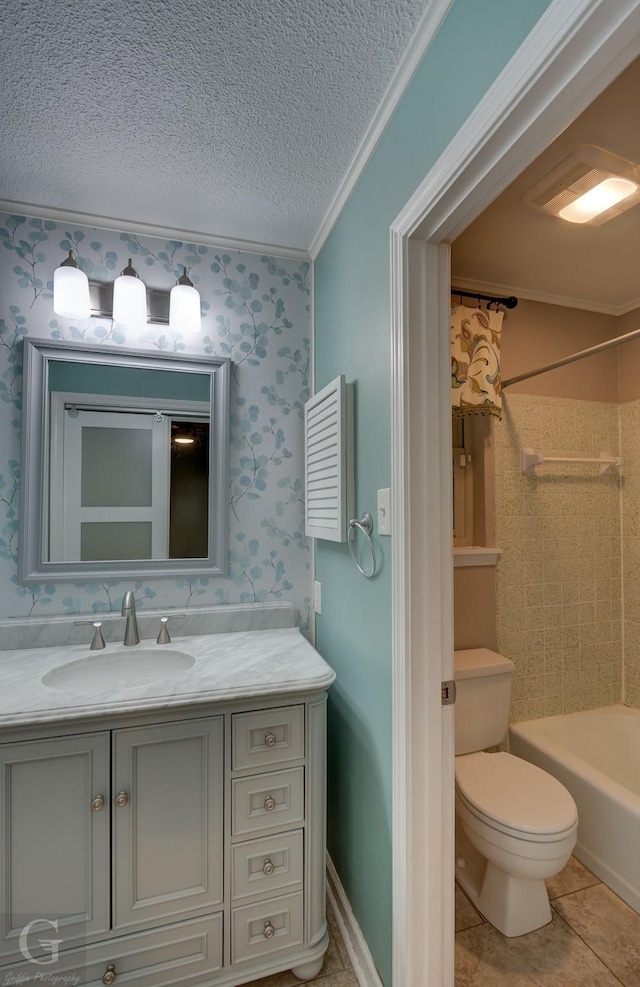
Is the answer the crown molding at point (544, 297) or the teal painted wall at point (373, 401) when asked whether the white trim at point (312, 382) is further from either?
the crown molding at point (544, 297)

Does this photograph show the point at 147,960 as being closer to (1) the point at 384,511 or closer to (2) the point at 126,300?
(1) the point at 384,511

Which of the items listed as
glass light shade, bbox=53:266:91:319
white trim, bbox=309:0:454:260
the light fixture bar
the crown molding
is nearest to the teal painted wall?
white trim, bbox=309:0:454:260

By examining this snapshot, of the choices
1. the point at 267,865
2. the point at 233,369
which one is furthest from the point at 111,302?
the point at 267,865

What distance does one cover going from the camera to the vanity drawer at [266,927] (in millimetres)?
1281

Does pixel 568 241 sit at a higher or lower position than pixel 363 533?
higher

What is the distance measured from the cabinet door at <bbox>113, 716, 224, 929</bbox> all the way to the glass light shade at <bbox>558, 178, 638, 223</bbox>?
1959 mm

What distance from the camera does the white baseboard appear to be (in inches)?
51.2

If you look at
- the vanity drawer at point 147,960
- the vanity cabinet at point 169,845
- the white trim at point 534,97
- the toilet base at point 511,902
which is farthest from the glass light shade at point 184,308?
the toilet base at point 511,902

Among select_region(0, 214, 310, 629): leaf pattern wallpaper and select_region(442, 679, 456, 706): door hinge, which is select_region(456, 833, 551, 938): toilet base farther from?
select_region(0, 214, 310, 629): leaf pattern wallpaper

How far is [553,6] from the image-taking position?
676mm

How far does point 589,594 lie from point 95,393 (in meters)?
2.44

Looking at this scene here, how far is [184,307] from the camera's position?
68.6 inches

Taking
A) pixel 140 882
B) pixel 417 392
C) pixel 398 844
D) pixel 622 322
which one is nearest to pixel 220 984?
pixel 140 882

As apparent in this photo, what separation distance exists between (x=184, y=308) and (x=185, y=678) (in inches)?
50.8
